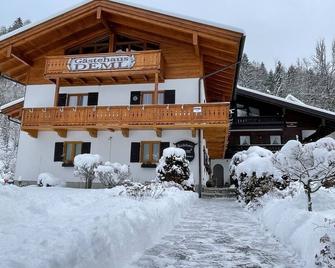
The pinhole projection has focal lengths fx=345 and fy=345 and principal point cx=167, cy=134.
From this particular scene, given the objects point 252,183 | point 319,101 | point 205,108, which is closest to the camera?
point 252,183

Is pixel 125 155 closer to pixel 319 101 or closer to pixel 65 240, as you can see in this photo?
pixel 65 240

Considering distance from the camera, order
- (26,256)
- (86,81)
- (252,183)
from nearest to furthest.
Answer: (26,256) < (252,183) < (86,81)

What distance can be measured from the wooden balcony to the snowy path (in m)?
12.7

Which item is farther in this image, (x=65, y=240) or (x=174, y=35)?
(x=174, y=35)

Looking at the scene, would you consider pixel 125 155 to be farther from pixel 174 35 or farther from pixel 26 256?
pixel 26 256

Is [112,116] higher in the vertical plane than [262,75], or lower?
lower

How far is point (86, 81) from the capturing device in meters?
20.8

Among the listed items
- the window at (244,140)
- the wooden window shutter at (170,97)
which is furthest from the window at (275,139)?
the wooden window shutter at (170,97)

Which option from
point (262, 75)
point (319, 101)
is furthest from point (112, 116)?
point (262, 75)

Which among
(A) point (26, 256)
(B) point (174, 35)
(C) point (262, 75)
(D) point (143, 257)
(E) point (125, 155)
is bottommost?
(D) point (143, 257)

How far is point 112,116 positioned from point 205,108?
16.3 ft

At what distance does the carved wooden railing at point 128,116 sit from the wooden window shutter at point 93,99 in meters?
1.61

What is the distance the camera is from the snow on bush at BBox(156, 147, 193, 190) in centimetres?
1410

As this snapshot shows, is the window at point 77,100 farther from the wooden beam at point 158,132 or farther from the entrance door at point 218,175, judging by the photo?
the entrance door at point 218,175
